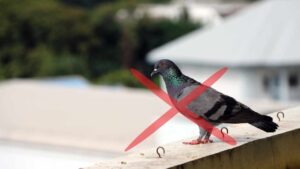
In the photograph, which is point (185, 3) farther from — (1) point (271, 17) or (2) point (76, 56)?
(1) point (271, 17)

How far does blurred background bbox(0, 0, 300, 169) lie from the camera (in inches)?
795

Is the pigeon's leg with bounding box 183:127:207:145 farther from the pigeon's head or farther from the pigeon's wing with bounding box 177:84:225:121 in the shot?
the pigeon's head

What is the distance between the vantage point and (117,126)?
2197cm

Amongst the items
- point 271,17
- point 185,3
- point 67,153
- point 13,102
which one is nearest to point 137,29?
point 185,3

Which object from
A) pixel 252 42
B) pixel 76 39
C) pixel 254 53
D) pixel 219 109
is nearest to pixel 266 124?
pixel 219 109

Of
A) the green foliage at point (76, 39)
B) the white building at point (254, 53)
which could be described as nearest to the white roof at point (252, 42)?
the white building at point (254, 53)

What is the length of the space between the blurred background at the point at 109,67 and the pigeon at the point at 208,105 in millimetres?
10205

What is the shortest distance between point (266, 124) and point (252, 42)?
1043 inches

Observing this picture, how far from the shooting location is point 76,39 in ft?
180

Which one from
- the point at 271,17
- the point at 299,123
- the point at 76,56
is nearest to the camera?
the point at 299,123

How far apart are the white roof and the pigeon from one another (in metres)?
24.5

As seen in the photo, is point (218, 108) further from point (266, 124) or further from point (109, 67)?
point (109, 67)

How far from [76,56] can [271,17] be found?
2357cm

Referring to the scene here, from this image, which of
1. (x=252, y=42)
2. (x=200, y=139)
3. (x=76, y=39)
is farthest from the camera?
(x=76, y=39)
